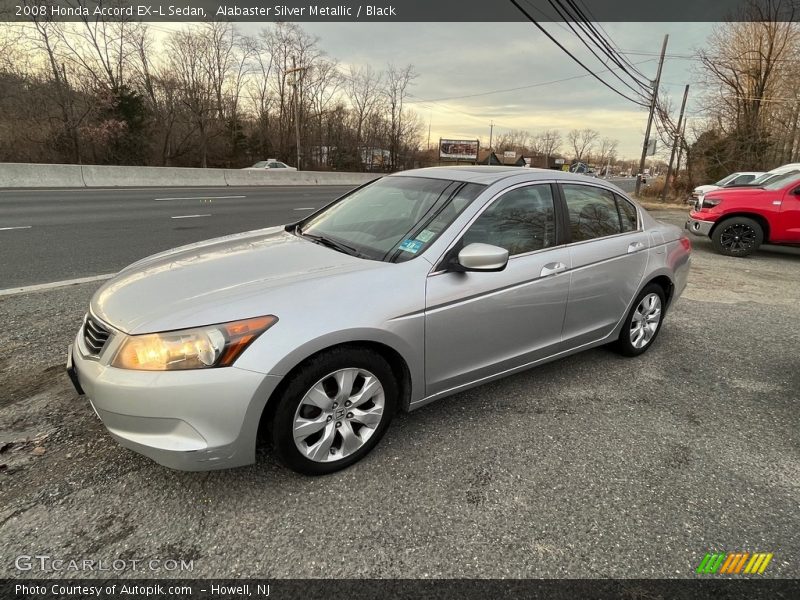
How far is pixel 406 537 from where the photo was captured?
2.03m

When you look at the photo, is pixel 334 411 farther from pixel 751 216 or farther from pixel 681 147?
pixel 681 147

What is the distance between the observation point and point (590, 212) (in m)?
3.49

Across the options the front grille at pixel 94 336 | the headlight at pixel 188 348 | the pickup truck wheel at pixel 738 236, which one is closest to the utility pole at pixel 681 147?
the pickup truck wheel at pixel 738 236

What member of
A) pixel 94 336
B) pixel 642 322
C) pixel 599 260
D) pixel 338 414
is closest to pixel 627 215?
pixel 599 260

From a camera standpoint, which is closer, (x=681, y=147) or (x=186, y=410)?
(x=186, y=410)

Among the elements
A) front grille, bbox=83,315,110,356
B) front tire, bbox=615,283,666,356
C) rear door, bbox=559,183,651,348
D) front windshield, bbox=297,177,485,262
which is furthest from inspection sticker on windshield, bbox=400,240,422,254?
front tire, bbox=615,283,666,356

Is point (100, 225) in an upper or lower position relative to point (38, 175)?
lower

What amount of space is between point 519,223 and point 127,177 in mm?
20190

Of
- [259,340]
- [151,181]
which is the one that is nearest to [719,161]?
[151,181]

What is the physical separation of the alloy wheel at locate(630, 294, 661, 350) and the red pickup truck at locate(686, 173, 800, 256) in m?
6.71

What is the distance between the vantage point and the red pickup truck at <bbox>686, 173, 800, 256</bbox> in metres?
8.41

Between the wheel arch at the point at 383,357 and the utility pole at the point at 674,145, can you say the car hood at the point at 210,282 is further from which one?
the utility pole at the point at 674,145

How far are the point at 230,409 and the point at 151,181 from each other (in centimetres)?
2074

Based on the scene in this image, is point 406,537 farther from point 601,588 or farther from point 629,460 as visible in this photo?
point 629,460
